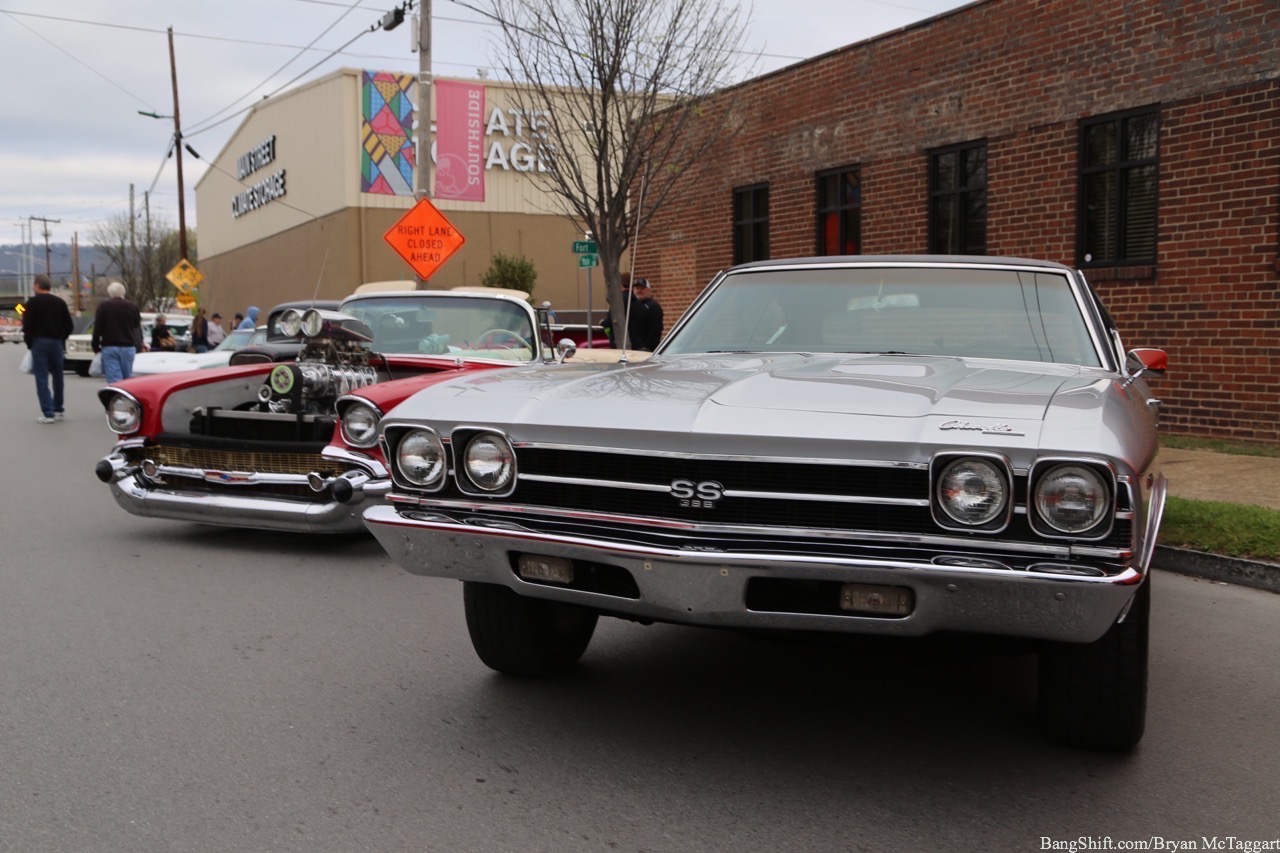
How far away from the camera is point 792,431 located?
3.21m

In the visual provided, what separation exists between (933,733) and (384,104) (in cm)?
3520

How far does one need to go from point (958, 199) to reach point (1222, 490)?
19.5 ft

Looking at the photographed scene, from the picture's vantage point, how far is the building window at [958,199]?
1314 cm

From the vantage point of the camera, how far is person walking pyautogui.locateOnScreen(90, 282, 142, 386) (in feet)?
50.1

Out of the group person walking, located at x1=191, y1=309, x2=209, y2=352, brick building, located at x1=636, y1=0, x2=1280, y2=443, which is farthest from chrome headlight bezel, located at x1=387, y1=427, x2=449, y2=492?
person walking, located at x1=191, y1=309, x2=209, y2=352

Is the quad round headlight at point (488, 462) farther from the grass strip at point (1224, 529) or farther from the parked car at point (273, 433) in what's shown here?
the grass strip at point (1224, 529)

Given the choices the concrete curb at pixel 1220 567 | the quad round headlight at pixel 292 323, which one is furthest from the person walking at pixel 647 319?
the concrete curb at pixel 1220 567

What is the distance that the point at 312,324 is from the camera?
6.90 meters

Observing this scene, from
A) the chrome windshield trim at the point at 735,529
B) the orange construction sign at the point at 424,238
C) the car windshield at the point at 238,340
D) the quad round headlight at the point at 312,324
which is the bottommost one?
the chrome windshield trim at the point at 735,529

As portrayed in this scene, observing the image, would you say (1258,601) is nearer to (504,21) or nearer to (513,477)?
(513,477)

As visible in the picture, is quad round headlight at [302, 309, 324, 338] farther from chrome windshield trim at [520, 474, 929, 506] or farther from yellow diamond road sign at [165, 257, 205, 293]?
yellow diamond road sign at [165, 257, 205, 293]

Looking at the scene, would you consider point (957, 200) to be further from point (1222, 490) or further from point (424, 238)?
point (424, 238)

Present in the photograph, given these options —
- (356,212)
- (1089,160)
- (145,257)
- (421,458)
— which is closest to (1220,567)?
(421,458)

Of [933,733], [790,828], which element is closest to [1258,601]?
[933,733]
